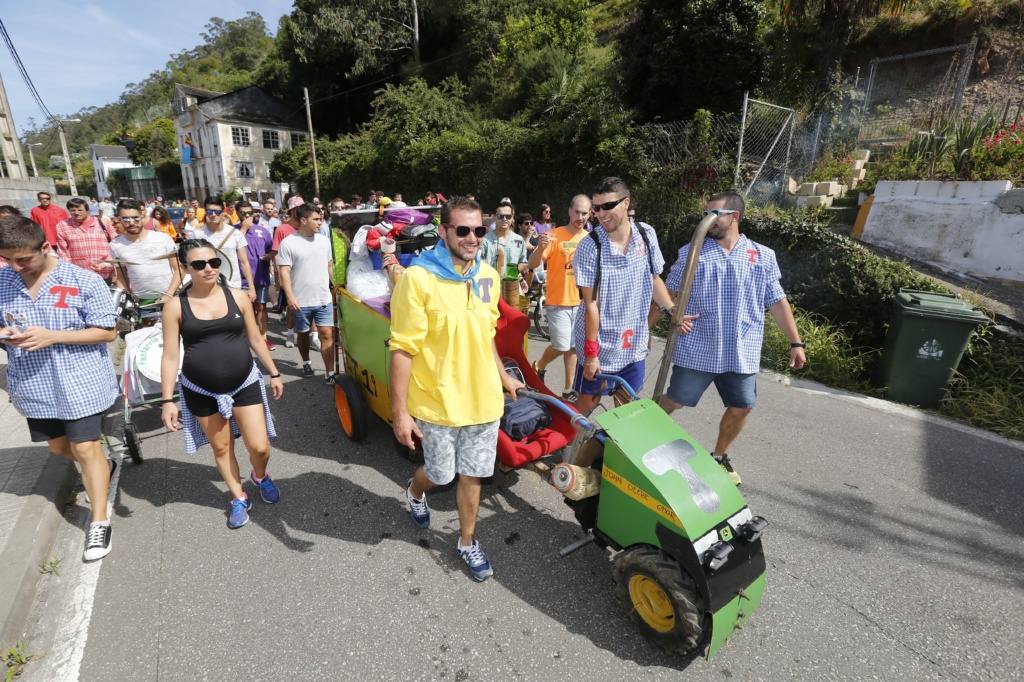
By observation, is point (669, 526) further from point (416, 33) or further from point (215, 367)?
point (416, 33)

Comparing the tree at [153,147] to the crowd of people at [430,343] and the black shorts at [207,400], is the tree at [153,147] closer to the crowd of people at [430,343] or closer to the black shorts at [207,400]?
the crowd of people at [430,343]

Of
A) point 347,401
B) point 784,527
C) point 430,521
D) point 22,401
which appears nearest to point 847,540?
point 784,527

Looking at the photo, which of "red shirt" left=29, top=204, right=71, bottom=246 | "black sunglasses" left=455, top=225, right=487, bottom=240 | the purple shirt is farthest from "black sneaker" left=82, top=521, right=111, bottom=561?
"red shirt" left=29, top=204, right=71, bottom=246

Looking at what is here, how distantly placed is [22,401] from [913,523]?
5.35 m

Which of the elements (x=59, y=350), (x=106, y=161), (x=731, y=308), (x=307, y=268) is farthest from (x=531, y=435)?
(x=106, y=161)

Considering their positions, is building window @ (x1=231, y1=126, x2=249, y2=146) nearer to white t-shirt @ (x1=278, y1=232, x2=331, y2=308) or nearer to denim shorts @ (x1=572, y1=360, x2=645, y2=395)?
white t-shirt @ (x1=278, y1=232, x2=331, y2=308)

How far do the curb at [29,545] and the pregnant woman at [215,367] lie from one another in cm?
94

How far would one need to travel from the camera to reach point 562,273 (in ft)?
15.5

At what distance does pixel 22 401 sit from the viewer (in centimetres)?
279

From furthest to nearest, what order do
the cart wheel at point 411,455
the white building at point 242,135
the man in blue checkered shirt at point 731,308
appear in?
1. the white building at point 242,135
2. the cart wheel at point 411,455
3. the man in blue checkered shirt at point 731,308

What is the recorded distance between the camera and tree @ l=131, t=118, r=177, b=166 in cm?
5834

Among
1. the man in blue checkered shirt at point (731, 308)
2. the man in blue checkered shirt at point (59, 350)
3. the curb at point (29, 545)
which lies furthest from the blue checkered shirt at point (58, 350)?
the man in blue checkered shirt at point (731, 308)

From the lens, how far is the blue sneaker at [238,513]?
316cm

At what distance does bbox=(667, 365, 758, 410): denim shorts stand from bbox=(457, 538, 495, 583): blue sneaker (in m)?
1.63
